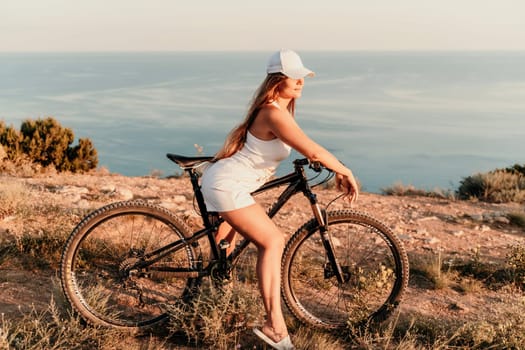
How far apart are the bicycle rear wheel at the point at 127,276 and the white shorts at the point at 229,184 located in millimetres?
444

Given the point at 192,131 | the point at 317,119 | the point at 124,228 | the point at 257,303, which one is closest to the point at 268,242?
the point at 257,303

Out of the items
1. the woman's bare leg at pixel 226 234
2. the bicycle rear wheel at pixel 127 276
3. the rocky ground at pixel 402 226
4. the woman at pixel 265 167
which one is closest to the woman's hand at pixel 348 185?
the woman at pixel 265 167

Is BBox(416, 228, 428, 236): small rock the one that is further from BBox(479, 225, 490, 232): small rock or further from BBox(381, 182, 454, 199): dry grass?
BBox(381, 182, 454, 199): dry grass

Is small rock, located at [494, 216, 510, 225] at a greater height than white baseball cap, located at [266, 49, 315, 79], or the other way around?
white baseball cap, located at [266, 49, 315, 79]

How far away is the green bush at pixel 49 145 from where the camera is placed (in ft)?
55.2

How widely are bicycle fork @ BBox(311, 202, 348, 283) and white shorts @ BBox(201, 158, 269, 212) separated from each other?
0.50m

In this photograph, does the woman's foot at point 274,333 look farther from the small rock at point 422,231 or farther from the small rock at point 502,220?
the small rock at point 502,220

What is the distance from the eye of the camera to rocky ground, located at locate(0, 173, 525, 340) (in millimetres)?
4504

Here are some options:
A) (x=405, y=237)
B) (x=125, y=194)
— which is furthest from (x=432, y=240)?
(x=125, y=194)

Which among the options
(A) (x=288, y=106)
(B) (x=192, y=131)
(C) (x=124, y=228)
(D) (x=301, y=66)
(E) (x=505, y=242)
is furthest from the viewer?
(B) (x=192, y=131)

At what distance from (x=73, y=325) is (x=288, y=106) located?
211 cm

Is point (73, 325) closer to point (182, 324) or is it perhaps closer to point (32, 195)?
point (182, 324)

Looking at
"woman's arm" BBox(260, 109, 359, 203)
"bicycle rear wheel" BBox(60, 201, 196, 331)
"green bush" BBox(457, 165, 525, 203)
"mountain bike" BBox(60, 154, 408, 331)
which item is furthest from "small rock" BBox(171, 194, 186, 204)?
"green bush" BBox(457, 165, 525, 203)

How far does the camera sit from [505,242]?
683 centimetres
